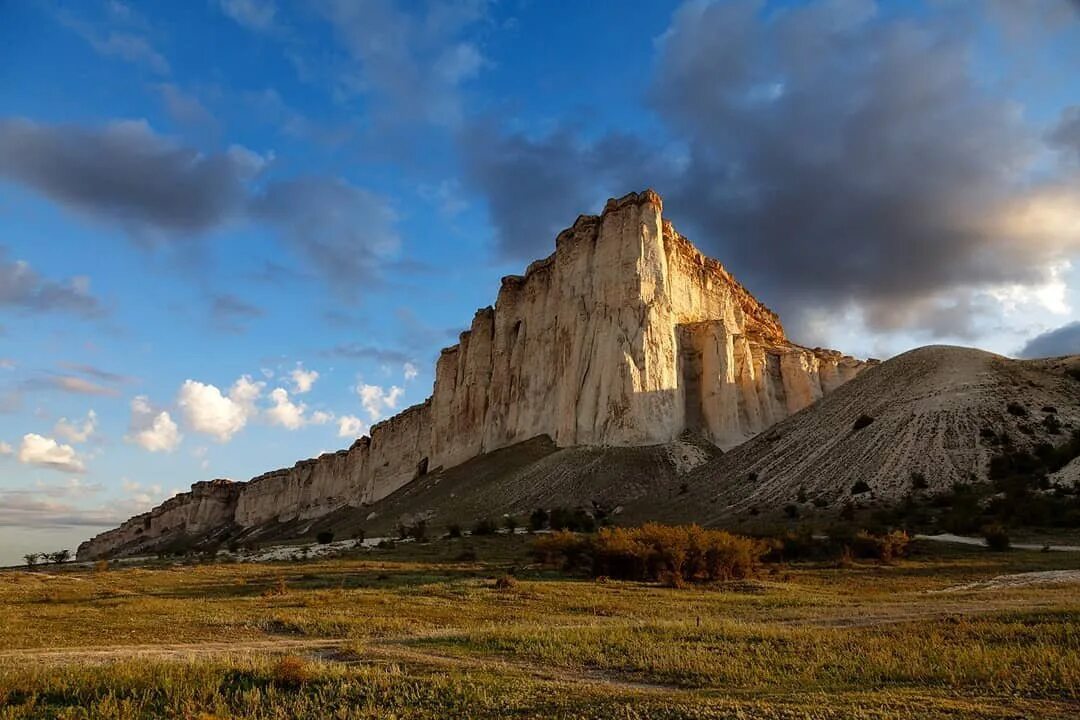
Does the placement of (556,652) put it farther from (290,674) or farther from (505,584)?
(505,584)

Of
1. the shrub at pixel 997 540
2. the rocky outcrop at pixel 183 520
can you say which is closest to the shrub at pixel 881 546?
the shrub at pixel 997 540

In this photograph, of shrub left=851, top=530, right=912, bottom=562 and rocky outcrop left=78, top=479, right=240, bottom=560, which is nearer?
shrub left=851, top=530, right=912, bottom=562

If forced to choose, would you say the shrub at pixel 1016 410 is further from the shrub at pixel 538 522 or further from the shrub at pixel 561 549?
the shrub at pixel 561 549

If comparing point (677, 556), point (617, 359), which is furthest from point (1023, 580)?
point (617, 359)

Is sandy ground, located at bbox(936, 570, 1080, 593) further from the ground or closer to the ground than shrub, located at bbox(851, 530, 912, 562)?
closer to the ground

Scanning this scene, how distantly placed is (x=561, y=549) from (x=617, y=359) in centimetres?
3402

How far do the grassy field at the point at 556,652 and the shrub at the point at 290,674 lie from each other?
0.01 metres

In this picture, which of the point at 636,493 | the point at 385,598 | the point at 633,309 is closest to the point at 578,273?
the point at 633,309

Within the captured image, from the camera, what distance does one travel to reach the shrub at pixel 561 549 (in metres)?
20.5

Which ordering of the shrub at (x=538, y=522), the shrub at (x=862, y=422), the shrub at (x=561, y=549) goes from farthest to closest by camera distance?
the shrub at (x=862, y=422), the shrub at (x=538, y=522), the shrub at (x=561, y=549)

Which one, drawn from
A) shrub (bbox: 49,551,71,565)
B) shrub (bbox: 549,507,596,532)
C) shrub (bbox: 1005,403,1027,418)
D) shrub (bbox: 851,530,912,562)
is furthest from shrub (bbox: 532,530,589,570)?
shrub (bbox: 49,551,71,565)

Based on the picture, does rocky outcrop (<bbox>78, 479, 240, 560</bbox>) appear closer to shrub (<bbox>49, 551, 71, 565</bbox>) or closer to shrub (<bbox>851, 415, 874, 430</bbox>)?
shrub (<bbox>49, 551, 71, 565</bbox>)

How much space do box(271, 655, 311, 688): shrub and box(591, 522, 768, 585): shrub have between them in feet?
39.5

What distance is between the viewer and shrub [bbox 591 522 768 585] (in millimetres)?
18219
